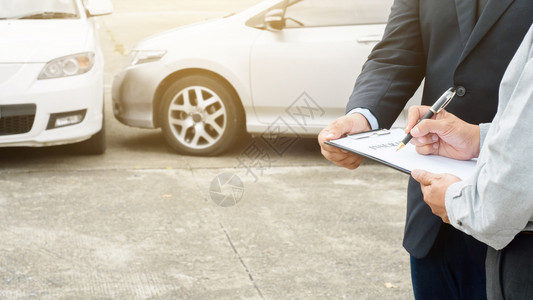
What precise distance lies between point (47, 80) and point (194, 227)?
1960mm

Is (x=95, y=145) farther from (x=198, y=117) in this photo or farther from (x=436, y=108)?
(x=436, y=108)

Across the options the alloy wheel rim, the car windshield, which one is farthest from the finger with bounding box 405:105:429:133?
the car windshield

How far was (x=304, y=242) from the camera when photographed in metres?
4.82

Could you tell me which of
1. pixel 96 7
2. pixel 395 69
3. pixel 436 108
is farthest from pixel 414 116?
pixel 96 7

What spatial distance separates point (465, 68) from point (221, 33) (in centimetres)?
510

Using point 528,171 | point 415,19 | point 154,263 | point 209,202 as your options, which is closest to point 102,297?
point 154,263

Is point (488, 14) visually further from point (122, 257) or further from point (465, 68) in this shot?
point (122, 257)

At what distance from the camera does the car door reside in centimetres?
657

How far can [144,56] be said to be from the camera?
23.2 ft

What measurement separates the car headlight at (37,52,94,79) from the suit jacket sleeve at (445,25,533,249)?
16.7ft

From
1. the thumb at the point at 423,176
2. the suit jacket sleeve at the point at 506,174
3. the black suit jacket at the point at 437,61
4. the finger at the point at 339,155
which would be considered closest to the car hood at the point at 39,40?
the black suit jacket at the point at 437,61

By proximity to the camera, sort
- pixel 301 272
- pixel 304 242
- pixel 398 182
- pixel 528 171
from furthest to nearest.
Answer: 1. pixel 398 182
2. pixel 304 242
3. pixel 301 272
4. pixel 528 171

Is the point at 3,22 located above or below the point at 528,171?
below

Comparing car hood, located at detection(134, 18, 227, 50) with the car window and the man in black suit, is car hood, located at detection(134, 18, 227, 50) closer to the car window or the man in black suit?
the car window
